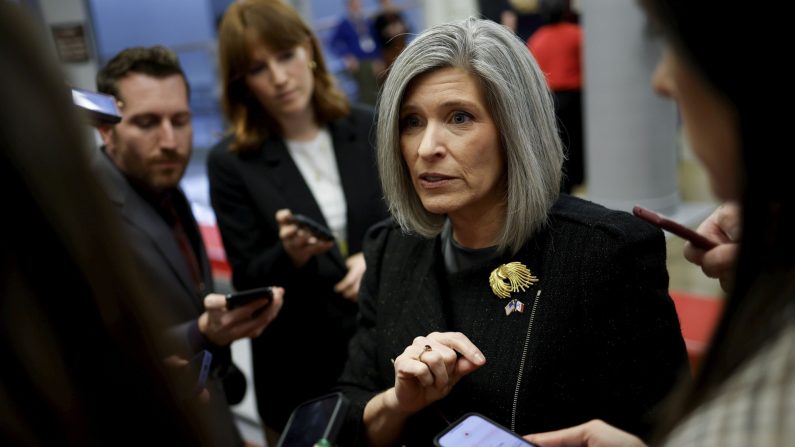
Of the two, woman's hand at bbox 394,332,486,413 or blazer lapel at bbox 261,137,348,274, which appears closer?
woman's hand at bbox 394,332,486,413

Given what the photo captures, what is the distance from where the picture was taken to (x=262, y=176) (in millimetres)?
2256

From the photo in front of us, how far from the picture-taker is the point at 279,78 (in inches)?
87.1

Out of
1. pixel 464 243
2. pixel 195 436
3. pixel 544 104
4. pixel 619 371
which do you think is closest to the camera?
pixel 195 436

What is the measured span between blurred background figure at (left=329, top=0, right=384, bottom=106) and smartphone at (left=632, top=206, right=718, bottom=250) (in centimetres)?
676

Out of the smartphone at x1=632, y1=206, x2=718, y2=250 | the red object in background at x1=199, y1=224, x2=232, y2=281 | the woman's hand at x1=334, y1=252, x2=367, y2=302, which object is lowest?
the red object in background at x1=199, y1=224, x2=232, y2=281

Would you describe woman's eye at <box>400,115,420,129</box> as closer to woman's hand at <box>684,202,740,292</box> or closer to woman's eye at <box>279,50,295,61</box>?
woman's hand at <box>684,202,740,292</box>

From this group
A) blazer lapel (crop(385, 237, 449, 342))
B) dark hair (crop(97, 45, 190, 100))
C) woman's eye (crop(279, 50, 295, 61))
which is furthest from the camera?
woman's eye (crop(279, 50, 295, 61))

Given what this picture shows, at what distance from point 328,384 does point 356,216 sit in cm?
60

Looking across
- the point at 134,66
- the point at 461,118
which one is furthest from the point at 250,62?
the point at 461,118

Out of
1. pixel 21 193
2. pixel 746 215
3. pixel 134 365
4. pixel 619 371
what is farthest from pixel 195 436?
pixel 619 371

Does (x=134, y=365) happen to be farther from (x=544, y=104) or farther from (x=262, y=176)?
(x=262, y=176)

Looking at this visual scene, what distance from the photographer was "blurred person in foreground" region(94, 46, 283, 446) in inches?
71.4

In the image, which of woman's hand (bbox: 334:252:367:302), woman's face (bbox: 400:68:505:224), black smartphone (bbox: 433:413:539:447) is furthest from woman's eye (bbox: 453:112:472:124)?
woman's hand (bbox: 334:252:367:302)

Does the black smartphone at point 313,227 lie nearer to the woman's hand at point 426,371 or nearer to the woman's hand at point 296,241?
the woman's hand at point 296,241
